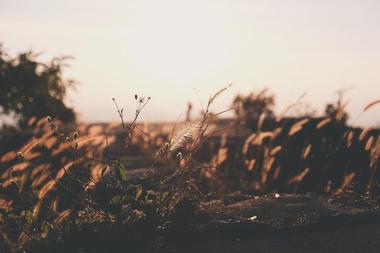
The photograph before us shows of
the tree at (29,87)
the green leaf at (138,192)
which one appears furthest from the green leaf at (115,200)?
the tree at (29,87)

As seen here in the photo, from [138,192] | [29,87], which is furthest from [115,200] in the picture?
[29,87]

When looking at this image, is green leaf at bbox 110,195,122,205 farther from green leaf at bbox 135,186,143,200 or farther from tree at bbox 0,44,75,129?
tree at bbox 0,44,75,129

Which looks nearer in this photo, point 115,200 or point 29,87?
point 115,200

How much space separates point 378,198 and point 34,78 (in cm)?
627

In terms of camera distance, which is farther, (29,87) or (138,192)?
(29,87)

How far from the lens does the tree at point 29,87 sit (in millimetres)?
8227

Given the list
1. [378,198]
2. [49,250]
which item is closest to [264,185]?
[378,198]

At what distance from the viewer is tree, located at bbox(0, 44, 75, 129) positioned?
8227mm

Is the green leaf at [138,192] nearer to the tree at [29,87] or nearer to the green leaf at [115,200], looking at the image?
the green leaf at [115,200]

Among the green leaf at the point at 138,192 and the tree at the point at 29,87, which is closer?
the green leaf at the point at 138,192

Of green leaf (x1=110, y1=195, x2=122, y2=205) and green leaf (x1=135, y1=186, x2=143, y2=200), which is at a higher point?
green leaf (x1=135, y1=186, x2=143, y2=200)

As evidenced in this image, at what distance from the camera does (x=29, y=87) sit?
8.51 m

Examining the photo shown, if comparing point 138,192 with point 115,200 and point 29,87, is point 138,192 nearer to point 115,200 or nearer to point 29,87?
point 115,200

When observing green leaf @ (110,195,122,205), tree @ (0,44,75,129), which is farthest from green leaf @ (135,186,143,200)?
tree @ (0,44,75,129)
